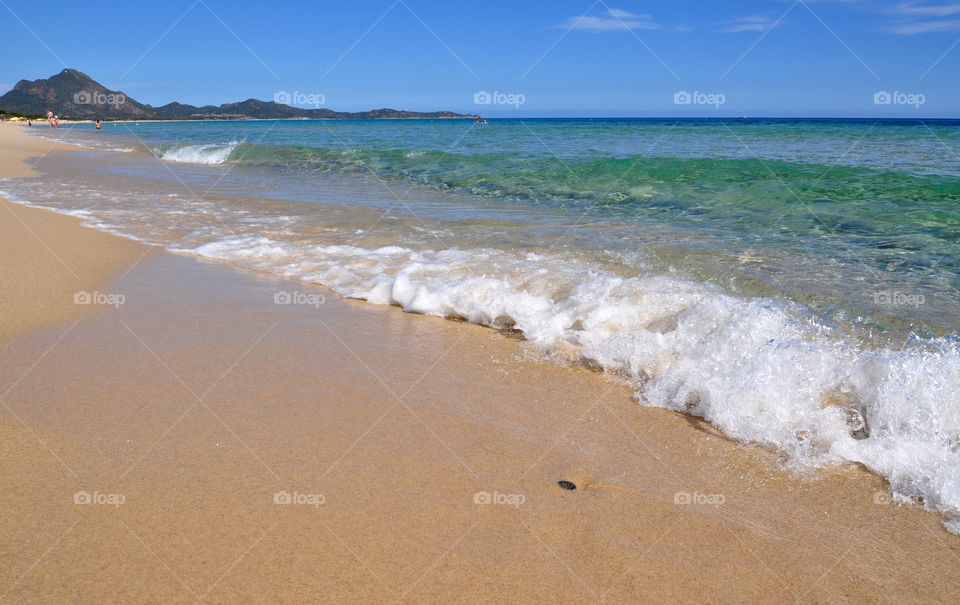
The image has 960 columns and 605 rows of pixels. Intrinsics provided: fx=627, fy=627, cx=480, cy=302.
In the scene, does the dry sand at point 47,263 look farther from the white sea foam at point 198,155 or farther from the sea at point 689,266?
the white sea foam at point 198,155

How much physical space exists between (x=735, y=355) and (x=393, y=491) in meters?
2.05

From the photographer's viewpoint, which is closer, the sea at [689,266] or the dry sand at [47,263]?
the sea at [689,266]

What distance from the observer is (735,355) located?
11.1 feet

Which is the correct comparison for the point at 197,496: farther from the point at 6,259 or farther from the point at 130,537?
the point at 6,259

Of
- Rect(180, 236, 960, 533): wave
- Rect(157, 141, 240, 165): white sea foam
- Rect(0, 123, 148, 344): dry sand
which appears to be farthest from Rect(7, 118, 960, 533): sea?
Rect(157, 141, 240, 165): white sea foam

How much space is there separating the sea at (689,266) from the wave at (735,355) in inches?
0.5

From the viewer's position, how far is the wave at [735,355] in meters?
2.66

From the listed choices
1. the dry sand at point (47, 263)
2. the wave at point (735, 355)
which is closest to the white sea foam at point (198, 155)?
the dry sand at point (47, 263)

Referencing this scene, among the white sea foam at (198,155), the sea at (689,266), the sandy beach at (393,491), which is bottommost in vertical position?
the sandy beach at (393,491)

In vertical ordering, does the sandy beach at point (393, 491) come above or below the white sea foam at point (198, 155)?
below

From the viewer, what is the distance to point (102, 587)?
1.84 m

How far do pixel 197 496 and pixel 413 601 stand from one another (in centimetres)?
95

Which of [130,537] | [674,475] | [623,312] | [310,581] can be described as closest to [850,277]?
[623,312]

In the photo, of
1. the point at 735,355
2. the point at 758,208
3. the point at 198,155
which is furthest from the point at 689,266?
the point at 198,155
